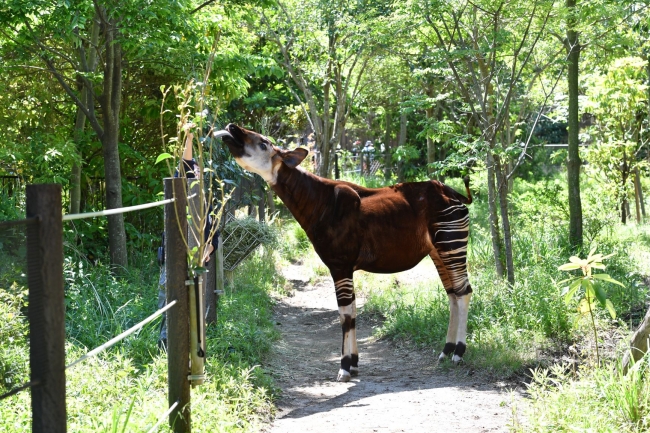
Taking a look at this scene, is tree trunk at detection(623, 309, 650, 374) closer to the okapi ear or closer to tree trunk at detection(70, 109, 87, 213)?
the okapi ear

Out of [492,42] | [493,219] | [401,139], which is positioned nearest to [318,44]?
[492,42]

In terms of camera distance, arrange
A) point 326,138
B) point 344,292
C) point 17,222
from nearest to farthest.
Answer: point 17,222 → point 344,292 → point 326,138

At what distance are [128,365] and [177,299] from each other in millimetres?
1506

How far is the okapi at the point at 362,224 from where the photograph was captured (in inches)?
270

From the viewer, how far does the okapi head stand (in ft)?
21.6

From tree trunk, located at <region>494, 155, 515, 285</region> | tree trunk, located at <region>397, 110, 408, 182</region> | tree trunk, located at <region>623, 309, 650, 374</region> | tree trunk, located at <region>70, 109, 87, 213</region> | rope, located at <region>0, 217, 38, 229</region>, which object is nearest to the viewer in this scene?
rope, located at <region>0, 217, 38, 229</region>

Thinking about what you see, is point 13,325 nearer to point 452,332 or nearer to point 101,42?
point 452,332

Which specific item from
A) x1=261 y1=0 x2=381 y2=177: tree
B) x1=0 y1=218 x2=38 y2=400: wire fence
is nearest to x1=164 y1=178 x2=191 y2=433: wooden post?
x1=0 y1=218 x2=38 y2=400: wire fence

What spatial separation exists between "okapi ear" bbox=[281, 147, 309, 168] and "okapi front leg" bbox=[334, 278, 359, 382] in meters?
1.12

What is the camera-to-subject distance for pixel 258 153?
673cm

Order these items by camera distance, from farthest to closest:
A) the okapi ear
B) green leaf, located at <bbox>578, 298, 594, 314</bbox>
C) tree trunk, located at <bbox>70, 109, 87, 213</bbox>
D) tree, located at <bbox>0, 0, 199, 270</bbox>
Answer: tree trunk, located at <bbox>70, 109, 87, 213</bbox> → tree, located at <bbox>0, 0, 199, 270</bbox> → the okapi ear → green leaf, located at <bbox>578, 298, 594, 314</bbox>

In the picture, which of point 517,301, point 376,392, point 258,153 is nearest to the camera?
point 376,392

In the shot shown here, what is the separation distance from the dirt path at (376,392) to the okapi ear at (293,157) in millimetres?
1815

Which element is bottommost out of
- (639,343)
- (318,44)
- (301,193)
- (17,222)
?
(639,343)
